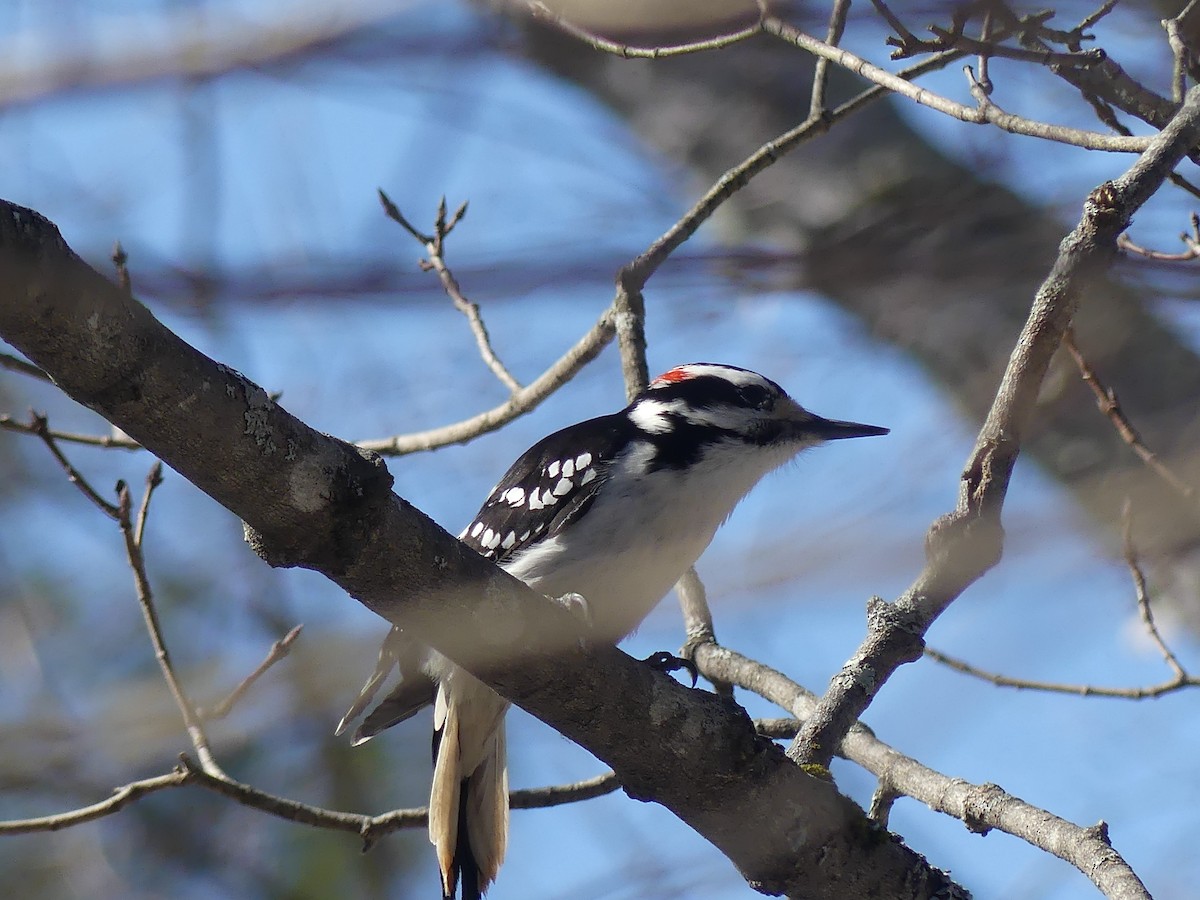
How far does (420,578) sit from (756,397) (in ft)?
7.75

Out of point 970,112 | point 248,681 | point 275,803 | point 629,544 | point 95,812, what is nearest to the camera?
point 248,681

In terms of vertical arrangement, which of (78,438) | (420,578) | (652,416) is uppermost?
(652,416)

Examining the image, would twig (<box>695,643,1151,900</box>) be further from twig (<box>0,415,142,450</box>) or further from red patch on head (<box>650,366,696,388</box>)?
twig (<box>0,415,142,450</box>)

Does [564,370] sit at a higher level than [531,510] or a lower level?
higher

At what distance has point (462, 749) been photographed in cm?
424

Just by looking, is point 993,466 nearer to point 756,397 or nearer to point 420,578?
point 420,578

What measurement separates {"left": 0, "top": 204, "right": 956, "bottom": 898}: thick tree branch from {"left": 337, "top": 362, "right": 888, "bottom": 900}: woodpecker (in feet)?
2.71

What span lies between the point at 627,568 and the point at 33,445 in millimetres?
5046

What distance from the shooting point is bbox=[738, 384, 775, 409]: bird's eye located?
4672 millimetres

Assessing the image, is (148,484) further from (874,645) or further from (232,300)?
(232,300)

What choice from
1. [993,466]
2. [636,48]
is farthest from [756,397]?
[993,466]

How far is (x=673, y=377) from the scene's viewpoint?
490 centimetres

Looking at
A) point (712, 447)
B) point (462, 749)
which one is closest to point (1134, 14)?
point (712, 447)

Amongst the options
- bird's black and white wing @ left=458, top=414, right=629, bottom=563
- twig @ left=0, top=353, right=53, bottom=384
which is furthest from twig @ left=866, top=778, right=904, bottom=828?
twig @ left=0, top=353, right=53, bottom=384
